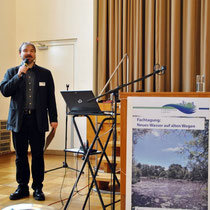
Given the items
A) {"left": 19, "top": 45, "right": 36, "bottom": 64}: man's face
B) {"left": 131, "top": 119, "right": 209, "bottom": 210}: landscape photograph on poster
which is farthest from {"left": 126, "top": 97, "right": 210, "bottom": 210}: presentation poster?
{"left": 19, "top": 45, "right": 36, "bottom": 64}: man's face

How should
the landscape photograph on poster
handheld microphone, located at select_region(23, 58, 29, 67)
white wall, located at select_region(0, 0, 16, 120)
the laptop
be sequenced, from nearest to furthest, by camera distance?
the landscape photograph on poster < the laptop < handheld microphone, located at select_region(23, 58, 29, 67) < white wall, located at select_region(0, 0, 16, 120)

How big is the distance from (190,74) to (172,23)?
0.92 m

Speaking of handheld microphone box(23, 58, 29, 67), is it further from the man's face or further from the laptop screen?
the laptop screen

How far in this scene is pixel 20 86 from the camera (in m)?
3.08

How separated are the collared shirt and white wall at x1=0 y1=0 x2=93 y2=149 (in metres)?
2.92

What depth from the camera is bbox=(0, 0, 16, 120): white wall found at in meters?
6.30

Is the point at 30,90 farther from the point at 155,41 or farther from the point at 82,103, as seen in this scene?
the point at 155,41

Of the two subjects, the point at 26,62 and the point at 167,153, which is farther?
the point at 26,62

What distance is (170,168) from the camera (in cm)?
186

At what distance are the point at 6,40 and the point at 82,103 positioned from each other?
4606mm

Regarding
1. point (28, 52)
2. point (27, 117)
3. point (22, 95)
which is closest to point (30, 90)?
point (22, 95)

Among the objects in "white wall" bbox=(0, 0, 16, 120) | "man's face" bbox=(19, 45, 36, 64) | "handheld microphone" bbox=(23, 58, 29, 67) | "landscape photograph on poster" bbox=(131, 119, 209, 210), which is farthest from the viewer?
"white wall" bbox=(0, 0, 16, 120)

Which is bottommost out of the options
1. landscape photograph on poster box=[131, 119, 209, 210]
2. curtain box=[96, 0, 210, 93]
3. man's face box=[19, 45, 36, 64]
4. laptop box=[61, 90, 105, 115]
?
landscape photograph on poster box=[131, 119, 209, 210]

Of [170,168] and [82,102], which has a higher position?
[82,102]
